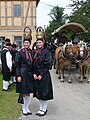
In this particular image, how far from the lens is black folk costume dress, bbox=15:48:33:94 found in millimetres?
7977

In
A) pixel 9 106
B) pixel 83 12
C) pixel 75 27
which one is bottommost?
pixel 9 106

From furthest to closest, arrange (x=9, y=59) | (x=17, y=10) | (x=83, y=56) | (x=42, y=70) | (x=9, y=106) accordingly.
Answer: (x=17, y=10)
(x=83, y=56)
(x=9, y=59)
(x=9, y=106)
(x=42, y=70)

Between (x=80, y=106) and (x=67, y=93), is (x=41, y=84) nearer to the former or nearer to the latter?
(x=80, y=106)

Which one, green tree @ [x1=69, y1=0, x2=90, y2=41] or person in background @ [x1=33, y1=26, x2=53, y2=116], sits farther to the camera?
green tree @ [x1=69, y1=0, x2=90, y2=41]

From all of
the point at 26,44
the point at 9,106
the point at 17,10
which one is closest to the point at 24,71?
the point at 26,44

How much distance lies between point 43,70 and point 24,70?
1.35 ft

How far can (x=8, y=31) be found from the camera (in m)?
37.0

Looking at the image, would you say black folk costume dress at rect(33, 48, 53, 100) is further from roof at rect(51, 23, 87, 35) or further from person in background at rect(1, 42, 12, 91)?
roof at rect(51, 23, 87, 35)

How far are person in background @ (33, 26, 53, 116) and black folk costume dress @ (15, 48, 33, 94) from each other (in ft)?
0.43

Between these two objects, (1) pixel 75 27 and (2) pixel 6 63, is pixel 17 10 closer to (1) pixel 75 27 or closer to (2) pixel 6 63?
(1) pixel 75 27

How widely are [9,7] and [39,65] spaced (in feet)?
99.4

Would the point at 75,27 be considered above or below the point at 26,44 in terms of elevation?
above

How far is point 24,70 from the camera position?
801 centimetres

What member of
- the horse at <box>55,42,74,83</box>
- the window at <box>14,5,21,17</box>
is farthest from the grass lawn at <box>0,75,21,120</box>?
the window at <box>14,5,21,17</box>
